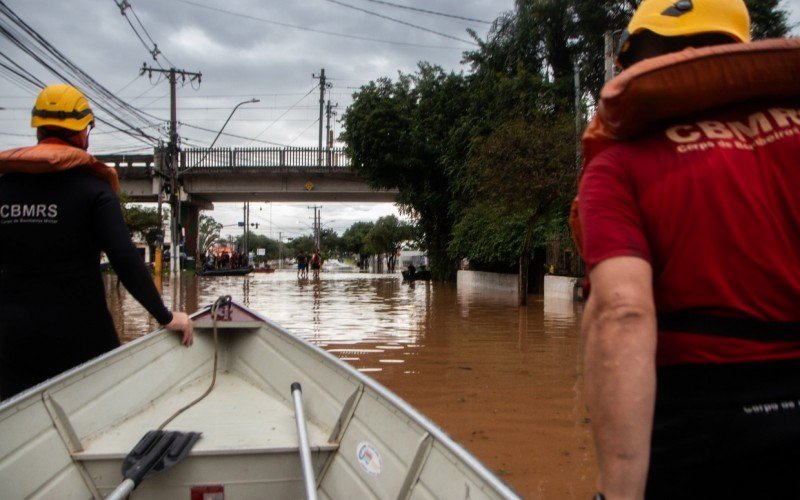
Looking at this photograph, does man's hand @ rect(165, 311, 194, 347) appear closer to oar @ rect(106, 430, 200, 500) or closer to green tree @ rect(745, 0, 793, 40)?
oar @ rect(106, 430, 200, 500)

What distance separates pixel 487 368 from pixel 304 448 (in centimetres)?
460

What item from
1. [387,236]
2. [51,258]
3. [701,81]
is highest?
[387,236]

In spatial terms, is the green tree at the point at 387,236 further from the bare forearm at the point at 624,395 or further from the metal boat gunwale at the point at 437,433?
the bare forearm at the point at 624,395

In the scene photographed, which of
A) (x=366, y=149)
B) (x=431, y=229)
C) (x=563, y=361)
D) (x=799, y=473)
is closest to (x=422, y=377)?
(x=563, y=361)

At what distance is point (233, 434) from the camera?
338cm

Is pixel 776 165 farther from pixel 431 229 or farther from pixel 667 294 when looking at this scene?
pixel 431 229

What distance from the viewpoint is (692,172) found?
3.71 ft

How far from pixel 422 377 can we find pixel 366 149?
21.2 metres

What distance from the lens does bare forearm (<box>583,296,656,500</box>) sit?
1.04 metres

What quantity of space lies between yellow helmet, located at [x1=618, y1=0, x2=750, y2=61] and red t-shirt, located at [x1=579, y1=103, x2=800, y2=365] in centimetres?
21

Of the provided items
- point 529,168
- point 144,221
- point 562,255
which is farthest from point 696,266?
point 144,221

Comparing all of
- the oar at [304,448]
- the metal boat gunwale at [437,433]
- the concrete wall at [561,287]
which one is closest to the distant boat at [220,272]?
the concrete wall at [561,287]

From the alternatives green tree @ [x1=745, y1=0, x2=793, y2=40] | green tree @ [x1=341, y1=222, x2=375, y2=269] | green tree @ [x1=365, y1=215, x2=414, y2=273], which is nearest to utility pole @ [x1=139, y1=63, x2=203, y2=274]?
green tree @ [x1=745, y1=0, x2=793, y2=40]

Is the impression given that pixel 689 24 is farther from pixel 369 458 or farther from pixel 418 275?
pixel 418 275
